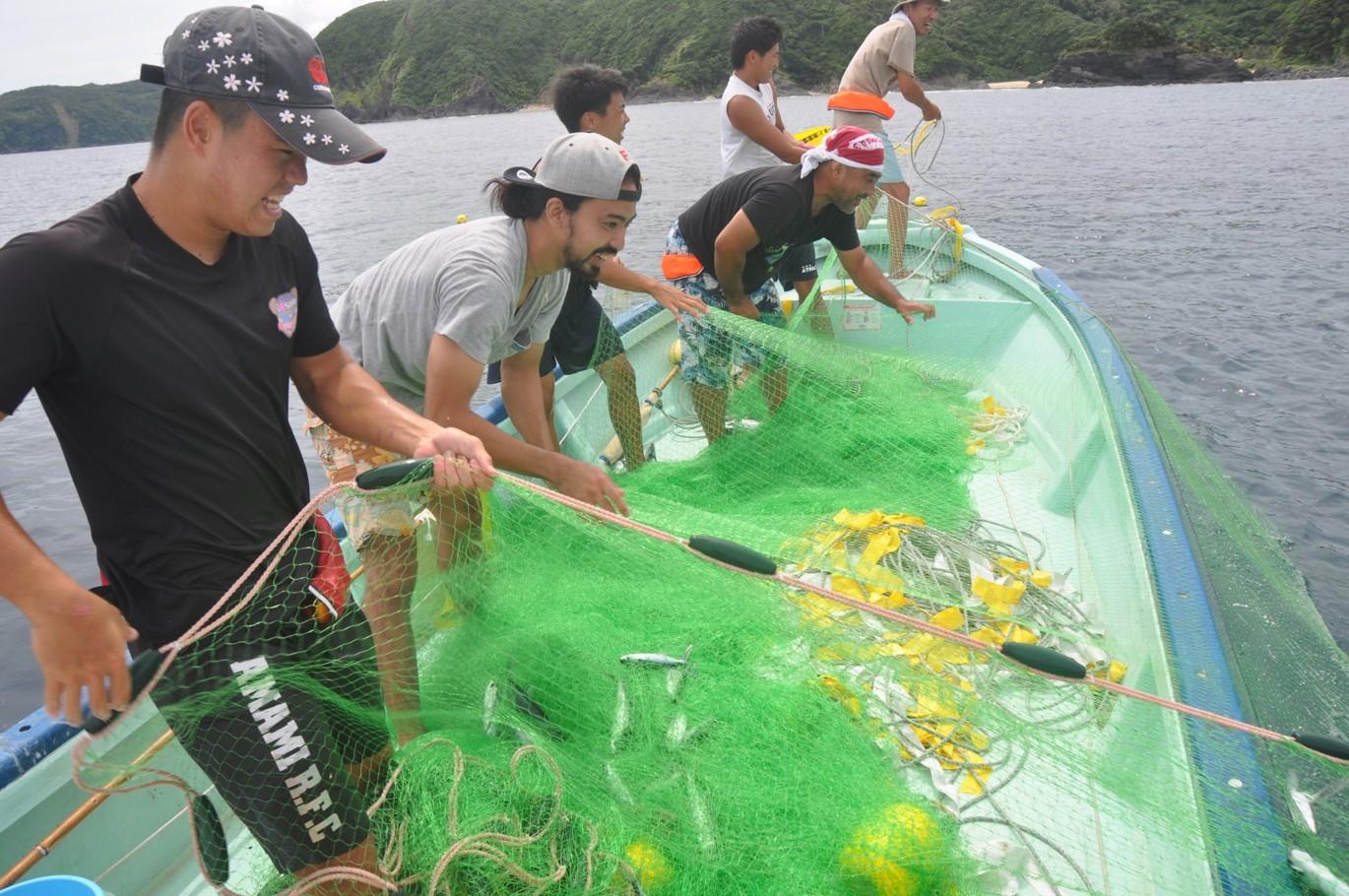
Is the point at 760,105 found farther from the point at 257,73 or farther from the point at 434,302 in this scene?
the point at 257,73

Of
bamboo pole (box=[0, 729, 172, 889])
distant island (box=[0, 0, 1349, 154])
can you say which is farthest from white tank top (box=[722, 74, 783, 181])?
distant island (box=[0, 0, 1349, 154])

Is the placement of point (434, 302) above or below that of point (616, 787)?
above

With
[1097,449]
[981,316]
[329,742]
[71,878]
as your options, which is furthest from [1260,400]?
[71,878]

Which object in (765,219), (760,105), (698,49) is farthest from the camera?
(698,49)

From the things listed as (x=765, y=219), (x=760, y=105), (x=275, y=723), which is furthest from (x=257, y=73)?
(x=760, y=105)

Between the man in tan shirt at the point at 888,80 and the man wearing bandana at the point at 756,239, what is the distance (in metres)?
2.01

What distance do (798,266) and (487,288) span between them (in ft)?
9.91

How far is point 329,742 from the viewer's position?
1.64m

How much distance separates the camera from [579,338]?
3.82 m

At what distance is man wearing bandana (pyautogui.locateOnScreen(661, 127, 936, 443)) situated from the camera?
3.68 metres

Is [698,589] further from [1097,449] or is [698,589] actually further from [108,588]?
[1097,449]

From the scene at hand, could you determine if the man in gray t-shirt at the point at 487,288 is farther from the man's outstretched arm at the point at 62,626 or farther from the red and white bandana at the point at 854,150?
the red and white bandana at the point at 854,150

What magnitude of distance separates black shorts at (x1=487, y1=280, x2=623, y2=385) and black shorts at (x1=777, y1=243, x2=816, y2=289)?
1.42 m

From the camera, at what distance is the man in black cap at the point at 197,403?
1.25 meters
